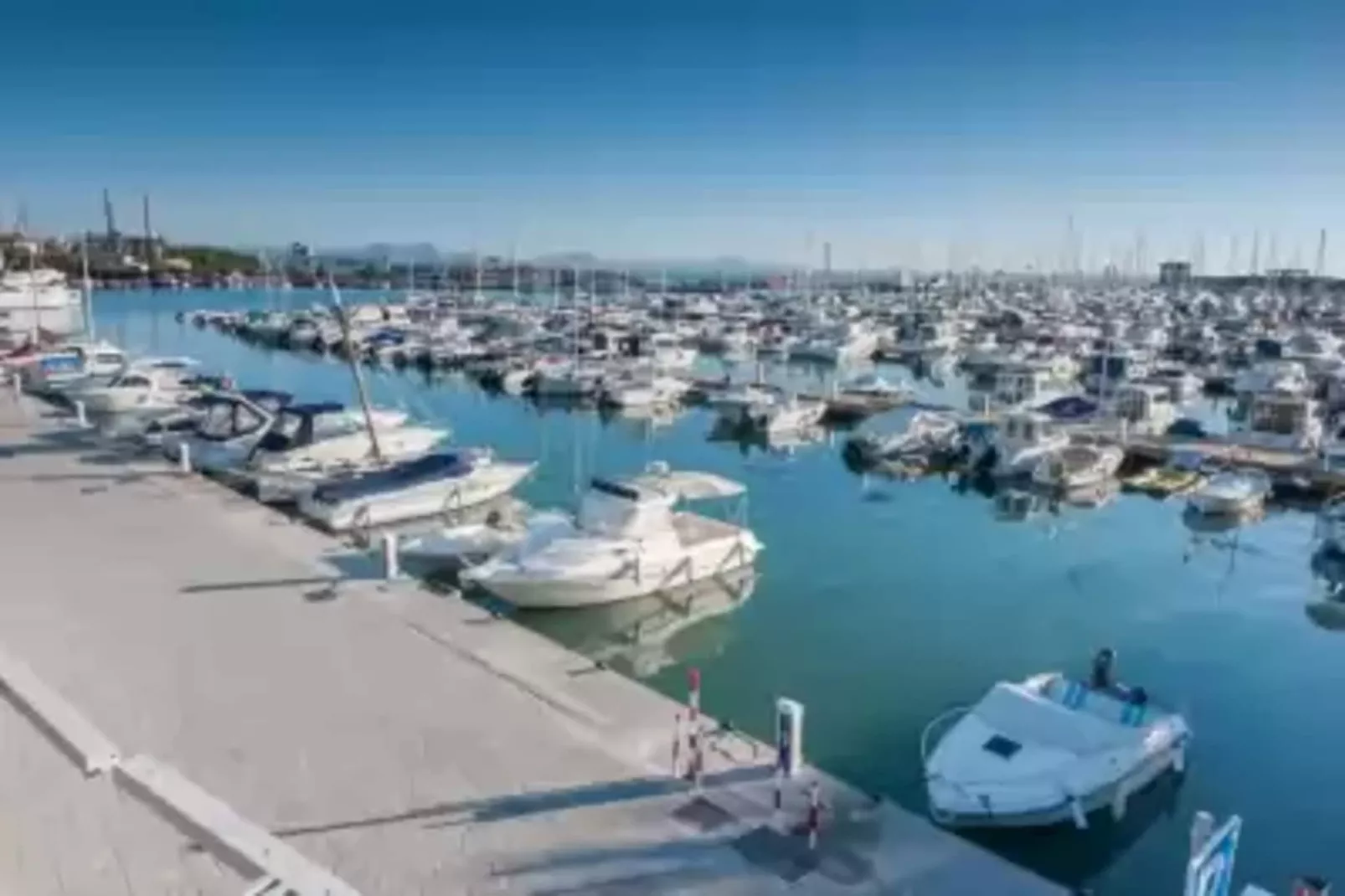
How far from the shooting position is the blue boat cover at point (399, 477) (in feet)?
78.3

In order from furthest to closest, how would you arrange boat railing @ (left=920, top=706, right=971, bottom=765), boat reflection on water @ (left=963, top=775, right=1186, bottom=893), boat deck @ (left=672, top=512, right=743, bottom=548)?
boat deck @ (left=672, top=512, right=743, bottom=548)
boat railing @ (left=920, top=706, right=971, bottom=765)
boat reflection on water @ (left=963, top=775, right=1186, bottom=893)

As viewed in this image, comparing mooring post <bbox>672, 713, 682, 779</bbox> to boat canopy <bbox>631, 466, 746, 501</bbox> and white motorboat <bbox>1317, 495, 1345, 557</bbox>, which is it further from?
white motorboat <bbox>1317, 495, 1345, 557</bbox>

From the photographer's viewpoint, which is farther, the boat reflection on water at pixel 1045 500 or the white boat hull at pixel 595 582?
the boat reflection on water at pixel 1045 500

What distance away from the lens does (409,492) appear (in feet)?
80.5

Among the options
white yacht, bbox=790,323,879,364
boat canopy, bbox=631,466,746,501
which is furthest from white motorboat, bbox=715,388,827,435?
white yacht, bbox=790,323,879,364

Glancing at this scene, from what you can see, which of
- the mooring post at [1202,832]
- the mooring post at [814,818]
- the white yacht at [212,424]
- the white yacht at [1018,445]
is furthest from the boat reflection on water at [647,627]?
the white yacht at [1018,445]

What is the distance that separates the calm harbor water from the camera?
12773 mm

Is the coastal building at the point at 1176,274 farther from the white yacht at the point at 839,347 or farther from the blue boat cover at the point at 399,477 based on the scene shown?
the blue boat cover at the point at 399,477

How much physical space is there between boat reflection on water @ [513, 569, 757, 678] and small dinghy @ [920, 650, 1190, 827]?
18.1 feet

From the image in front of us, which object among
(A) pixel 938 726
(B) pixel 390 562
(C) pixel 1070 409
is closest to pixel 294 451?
(B) pixel 390 562

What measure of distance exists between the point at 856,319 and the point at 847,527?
50.8 m

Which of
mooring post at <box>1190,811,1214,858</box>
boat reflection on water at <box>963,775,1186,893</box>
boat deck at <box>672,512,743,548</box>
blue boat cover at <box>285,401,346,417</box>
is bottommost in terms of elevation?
boat reflection on water at <box>963,775,1186,893</box>

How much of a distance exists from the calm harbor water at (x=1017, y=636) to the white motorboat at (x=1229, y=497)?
0.66 m

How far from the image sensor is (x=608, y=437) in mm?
39562
